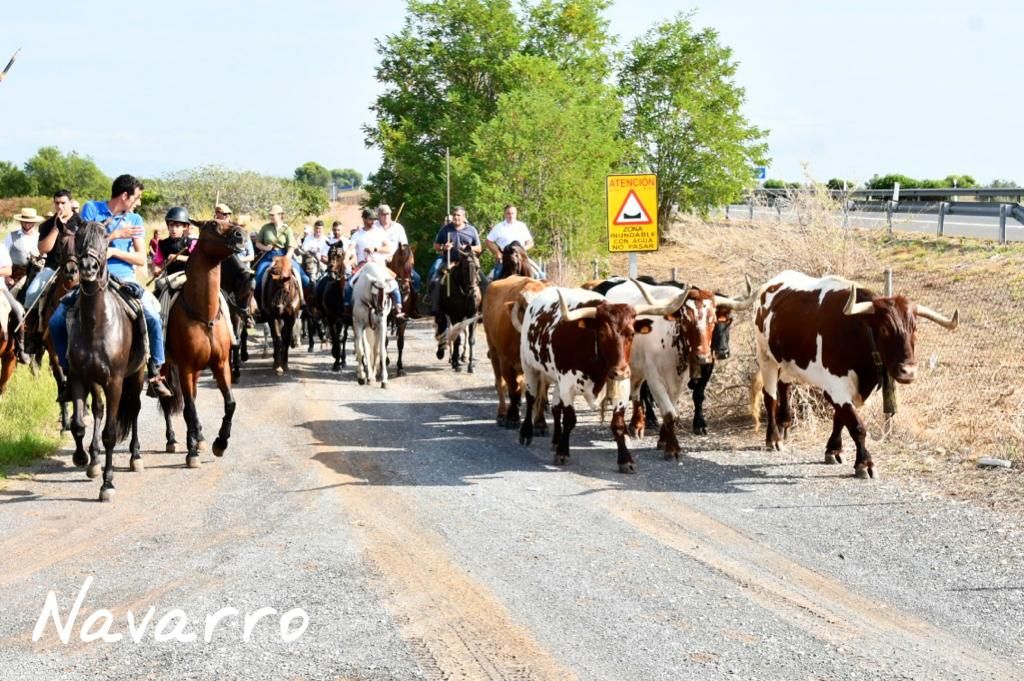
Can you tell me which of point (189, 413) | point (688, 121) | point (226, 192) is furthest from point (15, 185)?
point (189, 413)

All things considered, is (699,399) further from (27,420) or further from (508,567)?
(27,420)

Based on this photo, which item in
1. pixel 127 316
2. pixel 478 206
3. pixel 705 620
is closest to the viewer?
pixel 705 620

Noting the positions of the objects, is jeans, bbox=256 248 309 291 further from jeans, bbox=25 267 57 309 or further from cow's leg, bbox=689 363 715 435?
cow's leg, bbox=689 363 715 435

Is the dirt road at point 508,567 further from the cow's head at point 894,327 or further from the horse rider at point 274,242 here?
the horse rider at point 274,242

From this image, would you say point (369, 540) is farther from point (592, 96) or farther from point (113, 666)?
point (592, 96)

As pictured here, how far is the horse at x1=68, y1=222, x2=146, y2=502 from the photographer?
10.8 meters

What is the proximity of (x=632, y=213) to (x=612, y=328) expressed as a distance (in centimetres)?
510

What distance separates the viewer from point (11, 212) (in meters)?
56.6

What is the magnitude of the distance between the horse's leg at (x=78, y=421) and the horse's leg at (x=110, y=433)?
0.28 m

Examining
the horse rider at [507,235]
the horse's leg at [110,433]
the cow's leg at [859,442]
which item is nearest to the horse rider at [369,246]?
the horse rider at [507,235]

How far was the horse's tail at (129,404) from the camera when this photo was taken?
1205cm

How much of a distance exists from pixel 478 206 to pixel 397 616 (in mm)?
20046

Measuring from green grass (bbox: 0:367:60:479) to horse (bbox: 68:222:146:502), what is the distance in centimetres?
166

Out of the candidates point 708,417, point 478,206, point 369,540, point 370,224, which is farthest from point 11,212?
point 369,540
